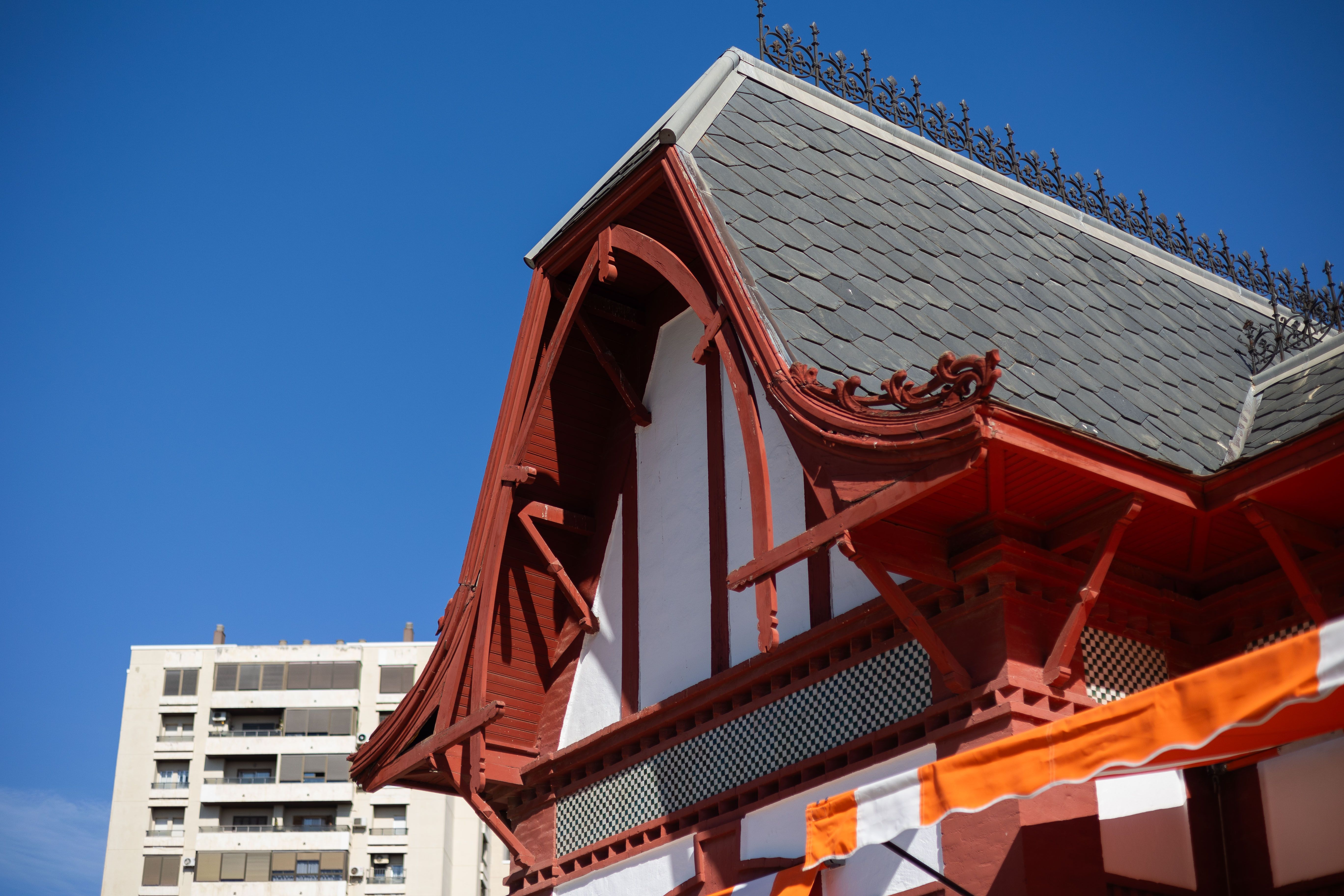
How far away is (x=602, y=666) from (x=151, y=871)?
6976 cm

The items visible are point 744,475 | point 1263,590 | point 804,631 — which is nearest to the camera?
point 1263,590

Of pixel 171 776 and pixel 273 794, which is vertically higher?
pixel 171 776

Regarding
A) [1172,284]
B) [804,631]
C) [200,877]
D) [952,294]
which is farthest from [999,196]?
[200,877]

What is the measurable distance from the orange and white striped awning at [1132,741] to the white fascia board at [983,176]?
7.96 metres

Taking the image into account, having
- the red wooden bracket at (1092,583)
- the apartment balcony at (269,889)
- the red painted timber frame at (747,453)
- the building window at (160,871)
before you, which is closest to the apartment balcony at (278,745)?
the building window at (160,871)

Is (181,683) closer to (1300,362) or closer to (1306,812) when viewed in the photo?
(1300,362)

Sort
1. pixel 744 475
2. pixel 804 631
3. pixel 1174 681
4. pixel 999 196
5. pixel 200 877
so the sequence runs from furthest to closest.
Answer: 1. pixel 200 877
2. pixel 999 196
3. pixel 744 475
4. pixel 804 631
5. pixel 1174 681

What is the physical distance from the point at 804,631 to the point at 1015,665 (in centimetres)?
220

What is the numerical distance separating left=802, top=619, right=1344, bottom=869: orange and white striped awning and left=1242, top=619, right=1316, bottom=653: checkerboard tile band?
2.38 meters

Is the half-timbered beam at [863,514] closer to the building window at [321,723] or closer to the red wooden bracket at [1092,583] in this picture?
the red wooden bracket at [1092,583]

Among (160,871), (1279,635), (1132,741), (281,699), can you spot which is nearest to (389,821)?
(281,699)

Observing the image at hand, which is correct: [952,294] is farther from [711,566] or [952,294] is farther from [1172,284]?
[1172,284]

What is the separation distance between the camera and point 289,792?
251ft

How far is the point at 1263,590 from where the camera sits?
1085 centimetres
